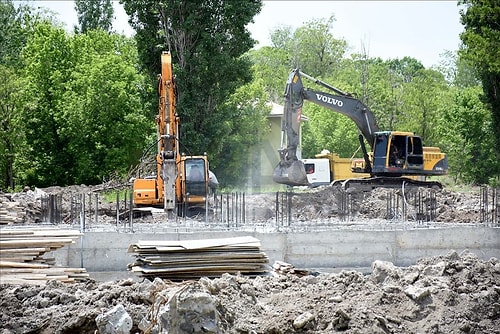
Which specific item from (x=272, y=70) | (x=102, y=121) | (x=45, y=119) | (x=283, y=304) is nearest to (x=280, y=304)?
(x=283, y=304)

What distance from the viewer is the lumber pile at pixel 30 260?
39.7 ft

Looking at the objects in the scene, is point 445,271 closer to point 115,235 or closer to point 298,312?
point 298,312

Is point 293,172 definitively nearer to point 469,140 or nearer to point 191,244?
point 191,244

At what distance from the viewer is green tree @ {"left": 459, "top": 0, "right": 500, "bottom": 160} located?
3127 centimetres

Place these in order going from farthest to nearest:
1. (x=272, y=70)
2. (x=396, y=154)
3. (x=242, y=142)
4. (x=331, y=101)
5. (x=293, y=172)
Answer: (x=272, y=70)
(x=242, y=142)
(x=331, y=101)
(x=396, y=154)
(x=293, y=172)

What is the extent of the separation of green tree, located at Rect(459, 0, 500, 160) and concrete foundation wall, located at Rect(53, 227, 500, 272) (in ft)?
52.0

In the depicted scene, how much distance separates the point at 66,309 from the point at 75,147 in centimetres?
3121

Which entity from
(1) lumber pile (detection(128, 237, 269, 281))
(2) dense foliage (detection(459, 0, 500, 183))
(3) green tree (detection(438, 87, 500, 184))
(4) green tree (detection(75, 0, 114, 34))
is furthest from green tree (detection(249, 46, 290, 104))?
(1) lumber pile (detection(128, 237, 269, 281))

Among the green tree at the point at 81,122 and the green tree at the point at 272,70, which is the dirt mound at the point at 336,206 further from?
the green tree at the point at 272,70

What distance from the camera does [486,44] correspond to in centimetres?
3112

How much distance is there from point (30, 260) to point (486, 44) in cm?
2294

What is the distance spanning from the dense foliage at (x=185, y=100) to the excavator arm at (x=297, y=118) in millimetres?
6194

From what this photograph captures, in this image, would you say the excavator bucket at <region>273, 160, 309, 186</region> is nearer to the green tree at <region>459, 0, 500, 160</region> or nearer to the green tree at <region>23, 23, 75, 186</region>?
the green tree at <region>459, 0, 500, 160</region>

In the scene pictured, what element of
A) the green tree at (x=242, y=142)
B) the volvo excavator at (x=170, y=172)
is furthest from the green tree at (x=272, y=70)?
the volvo excavator at (x=170, y=172)
